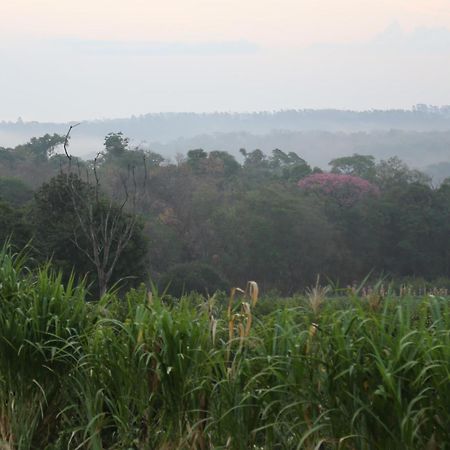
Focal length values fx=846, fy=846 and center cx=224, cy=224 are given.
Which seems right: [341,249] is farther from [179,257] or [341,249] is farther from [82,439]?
[82,439]

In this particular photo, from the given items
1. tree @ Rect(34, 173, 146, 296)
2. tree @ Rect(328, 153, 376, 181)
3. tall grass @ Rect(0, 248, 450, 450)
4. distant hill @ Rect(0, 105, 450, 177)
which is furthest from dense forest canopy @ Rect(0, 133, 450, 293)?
distant hill @ Rect(0, 105, 450, 177)

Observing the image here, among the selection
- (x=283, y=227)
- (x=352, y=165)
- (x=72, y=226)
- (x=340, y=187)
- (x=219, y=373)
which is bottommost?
(x=283, y=227)

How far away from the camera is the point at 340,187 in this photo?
4025cm

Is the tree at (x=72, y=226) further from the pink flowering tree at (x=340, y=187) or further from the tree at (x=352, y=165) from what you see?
the tree at (x=352, y=165)

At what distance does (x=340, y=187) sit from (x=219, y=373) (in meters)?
37.9

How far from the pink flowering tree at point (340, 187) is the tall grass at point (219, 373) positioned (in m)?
36.4

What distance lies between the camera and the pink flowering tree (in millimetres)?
39625

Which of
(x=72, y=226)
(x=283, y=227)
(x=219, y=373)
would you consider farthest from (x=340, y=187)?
(x=219, y=373)

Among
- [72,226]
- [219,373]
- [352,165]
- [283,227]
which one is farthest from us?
[352,165]

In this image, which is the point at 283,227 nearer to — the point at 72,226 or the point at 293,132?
the point at 72,226

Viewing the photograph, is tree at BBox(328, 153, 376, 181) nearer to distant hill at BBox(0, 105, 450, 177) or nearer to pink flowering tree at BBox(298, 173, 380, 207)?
pink flowering tree at BBox(298, 173, 380, 207)

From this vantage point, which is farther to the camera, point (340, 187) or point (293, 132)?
point (293, 132)

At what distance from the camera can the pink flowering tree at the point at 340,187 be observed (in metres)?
39.6

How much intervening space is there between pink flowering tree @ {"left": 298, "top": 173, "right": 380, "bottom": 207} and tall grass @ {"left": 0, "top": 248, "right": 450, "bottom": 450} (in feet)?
119
